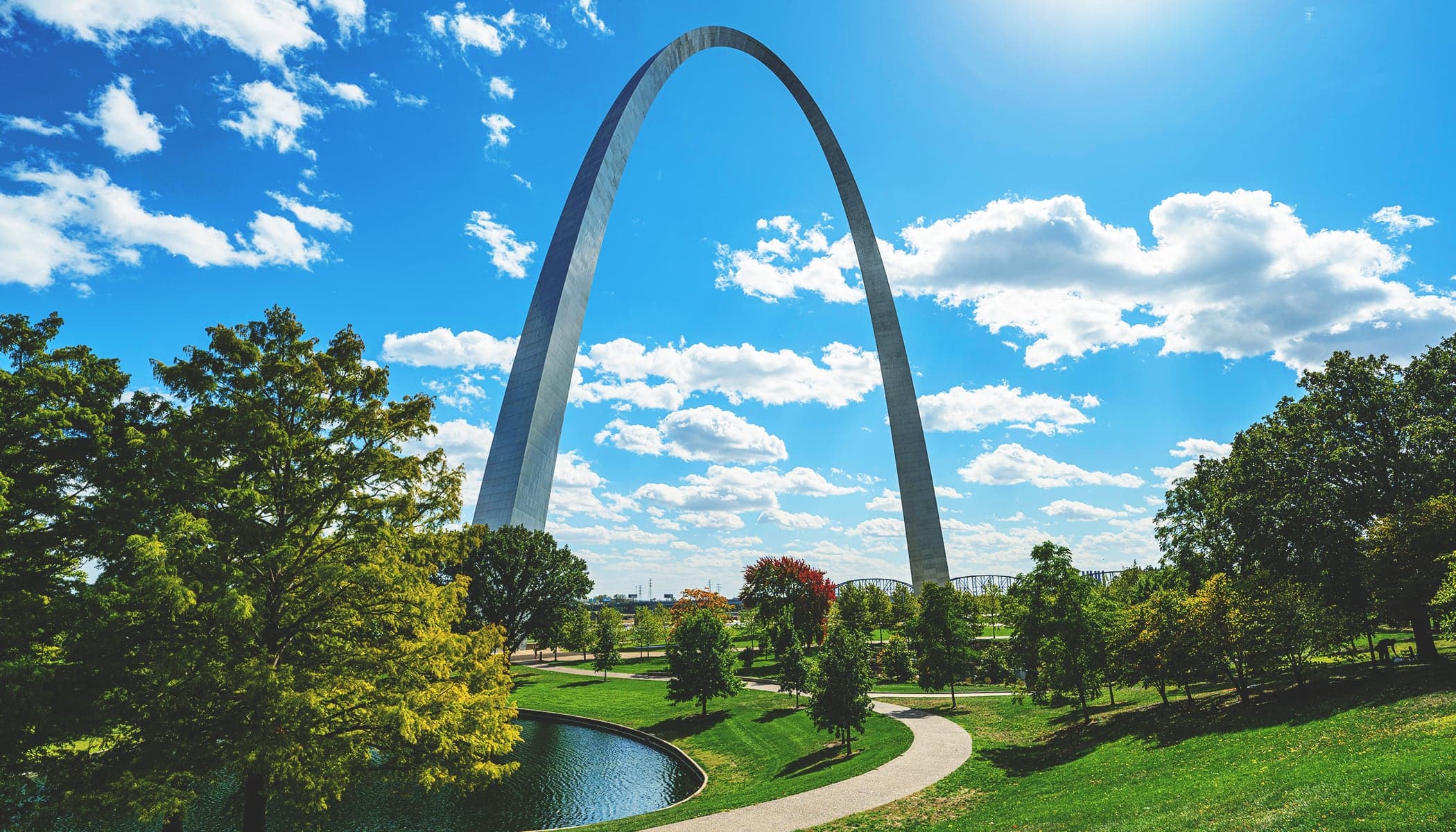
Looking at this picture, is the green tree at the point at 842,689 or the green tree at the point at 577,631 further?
the green tree at the point at 577,631

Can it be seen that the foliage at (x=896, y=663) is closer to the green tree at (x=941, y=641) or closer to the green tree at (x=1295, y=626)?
the green tree at (x=941, y=641)

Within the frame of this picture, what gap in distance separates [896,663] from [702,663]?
13.9 meters

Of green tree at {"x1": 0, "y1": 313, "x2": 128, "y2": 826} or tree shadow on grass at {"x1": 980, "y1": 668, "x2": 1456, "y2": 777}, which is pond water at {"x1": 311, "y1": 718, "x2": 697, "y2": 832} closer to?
green tree at {"x1": 0, "y1": 313, "x2": 128, "y2": 826}

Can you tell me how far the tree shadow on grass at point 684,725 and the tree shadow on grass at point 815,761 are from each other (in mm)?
6961

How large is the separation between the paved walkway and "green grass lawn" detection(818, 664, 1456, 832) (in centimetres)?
52

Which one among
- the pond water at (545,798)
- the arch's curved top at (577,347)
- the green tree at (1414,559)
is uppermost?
the arch's curved top at (577,347)

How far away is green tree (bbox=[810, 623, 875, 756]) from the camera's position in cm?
2141

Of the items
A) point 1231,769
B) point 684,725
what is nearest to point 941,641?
point 684,725

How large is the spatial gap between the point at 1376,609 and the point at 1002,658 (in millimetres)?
12546

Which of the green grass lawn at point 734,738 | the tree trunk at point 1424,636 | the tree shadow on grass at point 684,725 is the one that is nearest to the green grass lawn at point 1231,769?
the tree trunk at point 1424,636

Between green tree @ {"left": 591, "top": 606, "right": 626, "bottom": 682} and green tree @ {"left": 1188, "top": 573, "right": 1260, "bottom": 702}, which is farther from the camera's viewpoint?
green tree @ {"left": 591, "top": 606, "right": 626, "bottom": 682}

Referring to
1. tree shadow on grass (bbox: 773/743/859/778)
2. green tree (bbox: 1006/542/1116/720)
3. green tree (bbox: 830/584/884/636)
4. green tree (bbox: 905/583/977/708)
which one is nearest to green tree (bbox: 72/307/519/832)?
tree shadow on grass (bbox: 773/743/859/778)

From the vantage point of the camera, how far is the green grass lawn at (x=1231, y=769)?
9.69 meters

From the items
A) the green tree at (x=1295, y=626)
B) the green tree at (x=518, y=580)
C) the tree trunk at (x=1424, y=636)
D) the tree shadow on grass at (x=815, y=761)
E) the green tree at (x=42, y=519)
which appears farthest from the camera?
the green tree at (x=518, y=580)
